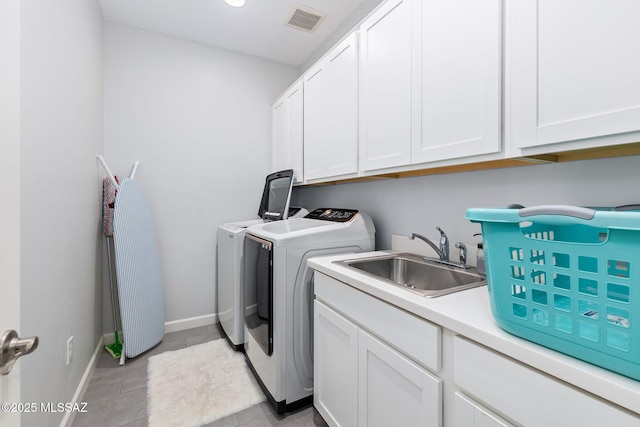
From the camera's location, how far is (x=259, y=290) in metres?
1.86

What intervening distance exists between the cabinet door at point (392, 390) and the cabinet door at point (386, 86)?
0.88 metres

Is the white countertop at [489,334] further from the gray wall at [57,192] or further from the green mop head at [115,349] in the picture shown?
the green mop head at [115,349]

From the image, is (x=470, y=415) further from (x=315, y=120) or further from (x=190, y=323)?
(x=190, y=323)

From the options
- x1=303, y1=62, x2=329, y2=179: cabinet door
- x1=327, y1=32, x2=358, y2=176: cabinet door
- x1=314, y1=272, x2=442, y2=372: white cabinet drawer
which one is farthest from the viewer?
x1=303, y1=62, x2=329, y2=179: cabinet door

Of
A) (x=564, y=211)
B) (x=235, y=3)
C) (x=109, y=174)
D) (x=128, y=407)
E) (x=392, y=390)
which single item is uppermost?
(x=235, y=3)

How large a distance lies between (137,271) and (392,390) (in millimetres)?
2170

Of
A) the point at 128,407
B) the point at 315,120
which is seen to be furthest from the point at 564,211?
the point at 128,407

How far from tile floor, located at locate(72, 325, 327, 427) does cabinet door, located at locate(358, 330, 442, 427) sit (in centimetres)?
61

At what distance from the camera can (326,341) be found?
1468mm

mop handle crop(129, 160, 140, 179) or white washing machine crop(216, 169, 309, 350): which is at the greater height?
mop handle crop(129, 160, 140, 179)

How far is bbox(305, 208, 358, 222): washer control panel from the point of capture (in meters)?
1.94

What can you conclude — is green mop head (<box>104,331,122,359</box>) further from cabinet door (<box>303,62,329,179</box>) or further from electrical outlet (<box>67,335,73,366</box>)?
cabinet door (<box>303,62,329,179</box>)

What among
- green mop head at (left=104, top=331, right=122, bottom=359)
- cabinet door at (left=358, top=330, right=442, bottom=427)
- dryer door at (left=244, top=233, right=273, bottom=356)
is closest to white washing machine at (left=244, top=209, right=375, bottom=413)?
dryer door at (left=244, top=233, right=273, bottom=356)

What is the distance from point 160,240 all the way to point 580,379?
2.93 m
